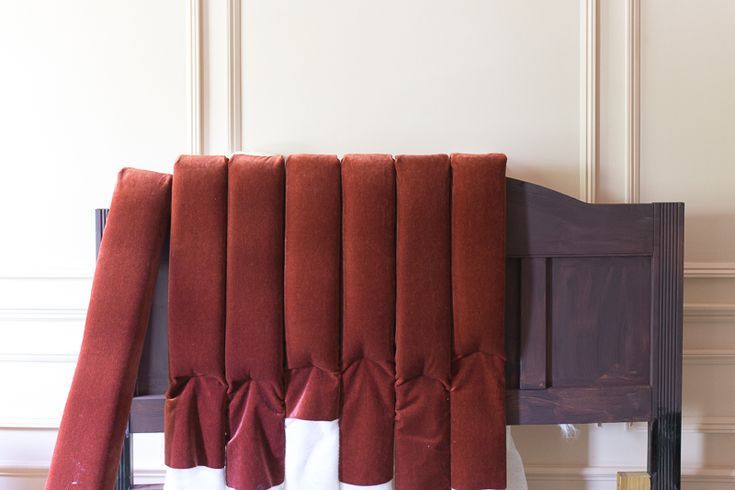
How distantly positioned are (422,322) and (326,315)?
0.62ft

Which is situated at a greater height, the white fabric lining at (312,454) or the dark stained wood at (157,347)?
the dark stained wood at (157,347)

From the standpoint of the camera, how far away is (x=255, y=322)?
3.08 ft

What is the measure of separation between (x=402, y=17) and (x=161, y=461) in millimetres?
1271

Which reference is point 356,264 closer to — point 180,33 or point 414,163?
point 414,163

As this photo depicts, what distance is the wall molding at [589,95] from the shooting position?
1.18m

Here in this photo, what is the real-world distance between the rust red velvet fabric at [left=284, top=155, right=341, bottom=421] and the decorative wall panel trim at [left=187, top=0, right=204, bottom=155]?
1.22ft

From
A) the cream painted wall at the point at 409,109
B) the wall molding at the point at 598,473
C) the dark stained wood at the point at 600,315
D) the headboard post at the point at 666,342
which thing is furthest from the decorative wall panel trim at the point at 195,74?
the wall molding at the point at 598,473

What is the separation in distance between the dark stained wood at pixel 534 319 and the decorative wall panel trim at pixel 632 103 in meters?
0.39

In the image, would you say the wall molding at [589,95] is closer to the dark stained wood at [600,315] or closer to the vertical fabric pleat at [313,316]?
the dark stained wood at [600,315]

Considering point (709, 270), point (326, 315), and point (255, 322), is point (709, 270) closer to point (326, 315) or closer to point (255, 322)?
point (326, 315)

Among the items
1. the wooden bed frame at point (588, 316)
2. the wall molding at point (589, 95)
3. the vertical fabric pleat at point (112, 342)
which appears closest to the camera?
the vertical fabric pleat at point (112, 342)

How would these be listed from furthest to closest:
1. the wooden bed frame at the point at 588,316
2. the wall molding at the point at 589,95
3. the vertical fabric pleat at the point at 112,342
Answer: the wall molding at the point at 589,95 → the wooden bed frame at the point at 588,316 → the vertical fabric pleat at the point at 112,342

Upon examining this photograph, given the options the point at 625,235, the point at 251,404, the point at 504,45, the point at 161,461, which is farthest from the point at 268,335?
the point at 504,45

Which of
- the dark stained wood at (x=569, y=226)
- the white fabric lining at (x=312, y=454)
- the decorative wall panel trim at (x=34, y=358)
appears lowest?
the white fabric lining at (x=312, y=454)
